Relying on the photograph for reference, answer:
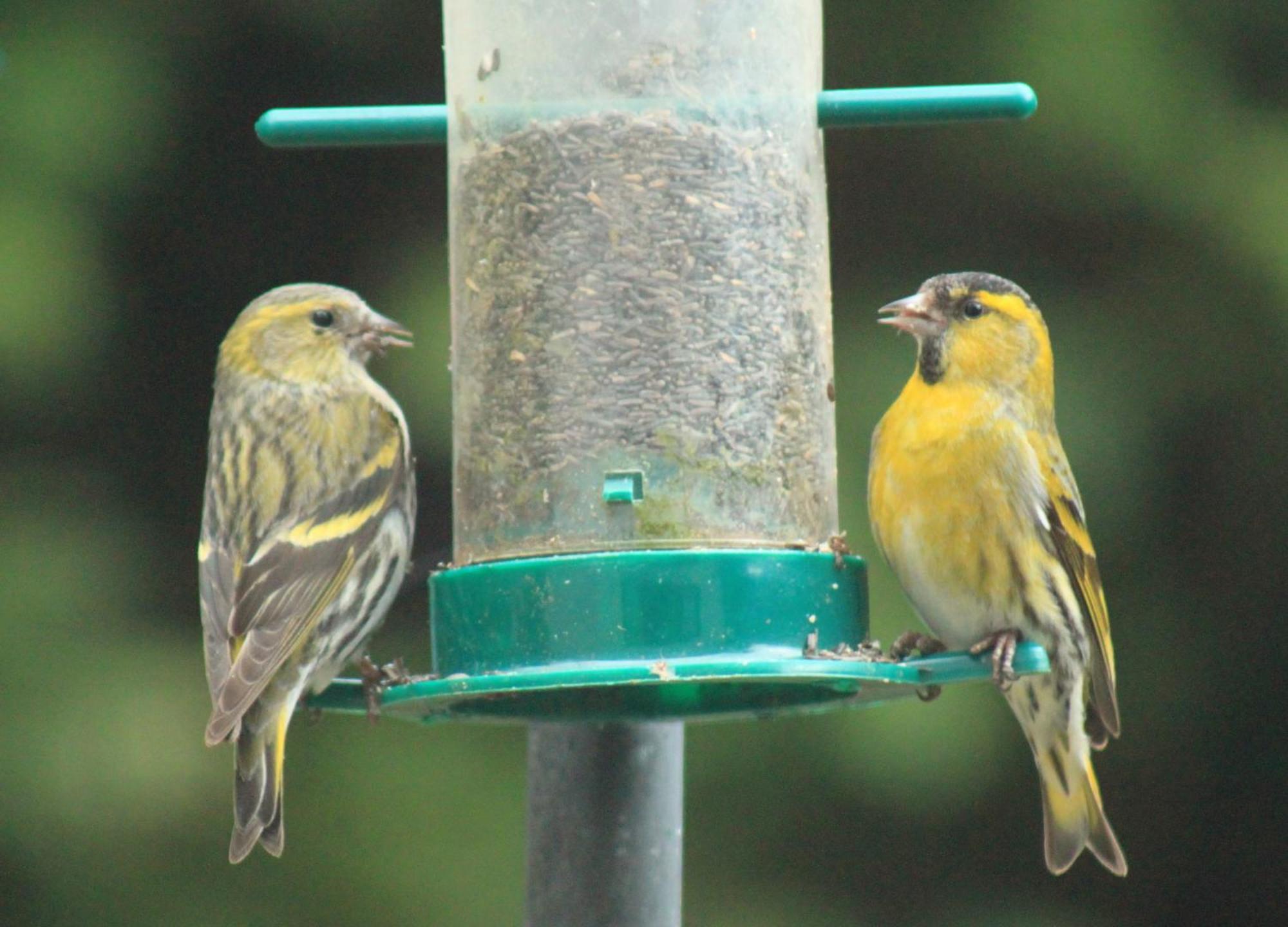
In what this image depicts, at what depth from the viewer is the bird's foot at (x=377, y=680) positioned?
3664 millimetres

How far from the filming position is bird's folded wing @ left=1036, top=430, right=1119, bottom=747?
403 cm

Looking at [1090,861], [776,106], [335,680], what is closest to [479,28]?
[776,106]

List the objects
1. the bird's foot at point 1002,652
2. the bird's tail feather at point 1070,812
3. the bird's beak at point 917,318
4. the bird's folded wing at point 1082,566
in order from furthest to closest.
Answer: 1. the bird's tail feather at point 1070,812
2. the bird's beak at point 917,318
3. the bird's folded wing at point 1082,566
4. the bird's foot at point 1002,652

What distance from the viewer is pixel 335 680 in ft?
13.4

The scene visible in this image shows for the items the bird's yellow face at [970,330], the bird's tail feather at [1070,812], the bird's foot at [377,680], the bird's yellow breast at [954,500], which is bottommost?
the bird's tail feather at [1070,812]

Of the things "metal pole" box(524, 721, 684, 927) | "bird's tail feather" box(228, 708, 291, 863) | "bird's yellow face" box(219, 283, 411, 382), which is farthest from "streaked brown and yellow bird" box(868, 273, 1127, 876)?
"bird's tail feather" box(228, 708, 291, 863)

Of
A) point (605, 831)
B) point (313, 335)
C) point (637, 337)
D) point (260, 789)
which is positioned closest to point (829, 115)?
point (637, 337)

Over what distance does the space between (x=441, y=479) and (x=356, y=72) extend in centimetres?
115

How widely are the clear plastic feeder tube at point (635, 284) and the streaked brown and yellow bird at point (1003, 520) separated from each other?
0.22m

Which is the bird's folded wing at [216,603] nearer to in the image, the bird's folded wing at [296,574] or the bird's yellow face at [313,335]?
the bird's folded wing at [296,574]

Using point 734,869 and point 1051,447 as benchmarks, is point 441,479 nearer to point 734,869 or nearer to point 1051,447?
point 734,869

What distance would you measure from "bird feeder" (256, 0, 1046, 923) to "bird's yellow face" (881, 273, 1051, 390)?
24 centimetres

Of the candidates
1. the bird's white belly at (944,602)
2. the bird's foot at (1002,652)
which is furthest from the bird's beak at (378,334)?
the bird's foot at (1002,652)

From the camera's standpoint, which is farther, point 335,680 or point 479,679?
point 335,680
